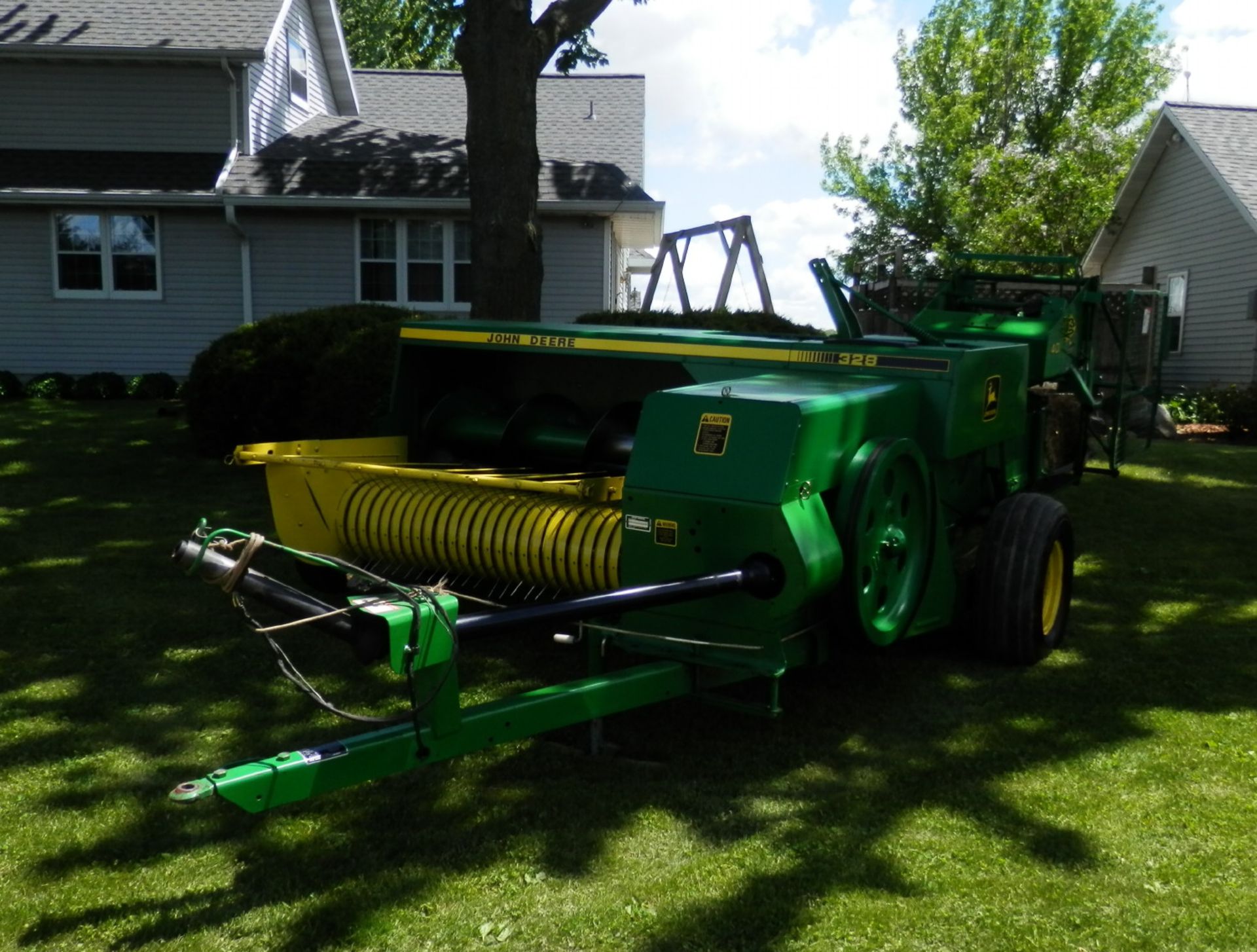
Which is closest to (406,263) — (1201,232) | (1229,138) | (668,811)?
(1201,232)

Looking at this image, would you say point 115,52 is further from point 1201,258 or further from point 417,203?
point 1201,258

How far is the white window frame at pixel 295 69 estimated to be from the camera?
20969 millimetres

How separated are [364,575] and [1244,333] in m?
20.4

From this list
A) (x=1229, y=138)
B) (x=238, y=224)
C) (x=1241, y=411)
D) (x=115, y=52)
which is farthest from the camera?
(x=1229, y=138)

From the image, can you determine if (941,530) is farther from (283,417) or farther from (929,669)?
(283,417)

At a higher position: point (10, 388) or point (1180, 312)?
point (1180, 312)

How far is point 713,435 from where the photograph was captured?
14.4 ft

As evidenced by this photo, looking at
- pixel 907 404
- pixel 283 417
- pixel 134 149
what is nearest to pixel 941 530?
pixel 907 404

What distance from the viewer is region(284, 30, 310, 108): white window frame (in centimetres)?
2097

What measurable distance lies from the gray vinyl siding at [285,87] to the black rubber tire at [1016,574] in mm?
16156

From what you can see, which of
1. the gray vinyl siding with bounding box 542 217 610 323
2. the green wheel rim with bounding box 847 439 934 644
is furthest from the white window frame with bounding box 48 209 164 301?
the green wheel rim with bounding box 847 439 934 644

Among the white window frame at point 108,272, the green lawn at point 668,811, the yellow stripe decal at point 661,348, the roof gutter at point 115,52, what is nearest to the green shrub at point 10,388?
the white window frame at point 108,272

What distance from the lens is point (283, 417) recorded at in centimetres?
1119

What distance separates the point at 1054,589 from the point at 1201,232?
18.5 metres
